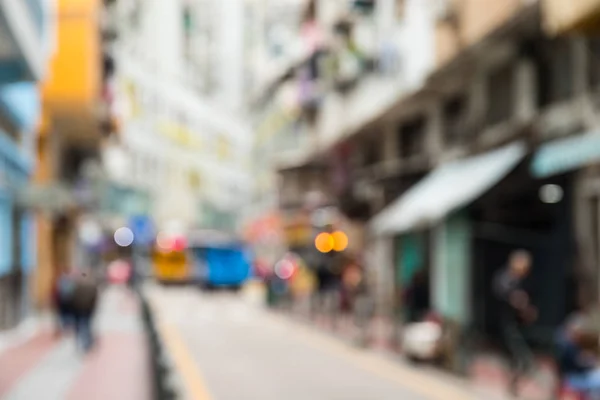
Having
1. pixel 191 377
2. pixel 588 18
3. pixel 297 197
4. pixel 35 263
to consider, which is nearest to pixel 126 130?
pixel 297 197

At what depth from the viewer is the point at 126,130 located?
145 ft

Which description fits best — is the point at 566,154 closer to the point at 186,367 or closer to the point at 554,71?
the point at 554,71

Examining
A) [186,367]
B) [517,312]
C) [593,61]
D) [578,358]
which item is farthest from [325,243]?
[578,358]

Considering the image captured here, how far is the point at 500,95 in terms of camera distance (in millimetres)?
19969

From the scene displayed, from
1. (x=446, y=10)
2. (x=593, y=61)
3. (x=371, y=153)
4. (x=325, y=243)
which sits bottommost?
(x=325, y=243)

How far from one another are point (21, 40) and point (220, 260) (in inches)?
1286

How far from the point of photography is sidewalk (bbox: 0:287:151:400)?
13.0 m

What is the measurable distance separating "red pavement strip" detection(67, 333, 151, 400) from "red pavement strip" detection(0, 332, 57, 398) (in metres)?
0.77

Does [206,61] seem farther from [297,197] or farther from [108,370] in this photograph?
[297,197]

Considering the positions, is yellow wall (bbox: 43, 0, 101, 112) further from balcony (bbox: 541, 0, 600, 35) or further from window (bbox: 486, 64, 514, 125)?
balcony (bbox: 541, 0, 600, 35)

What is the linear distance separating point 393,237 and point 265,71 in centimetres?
2255

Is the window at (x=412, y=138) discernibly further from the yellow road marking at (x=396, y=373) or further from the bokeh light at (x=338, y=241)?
the yellow road marking at (x=396, y=373)

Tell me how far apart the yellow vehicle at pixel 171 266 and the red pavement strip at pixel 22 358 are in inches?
1011

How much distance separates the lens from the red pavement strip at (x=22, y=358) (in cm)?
1452
